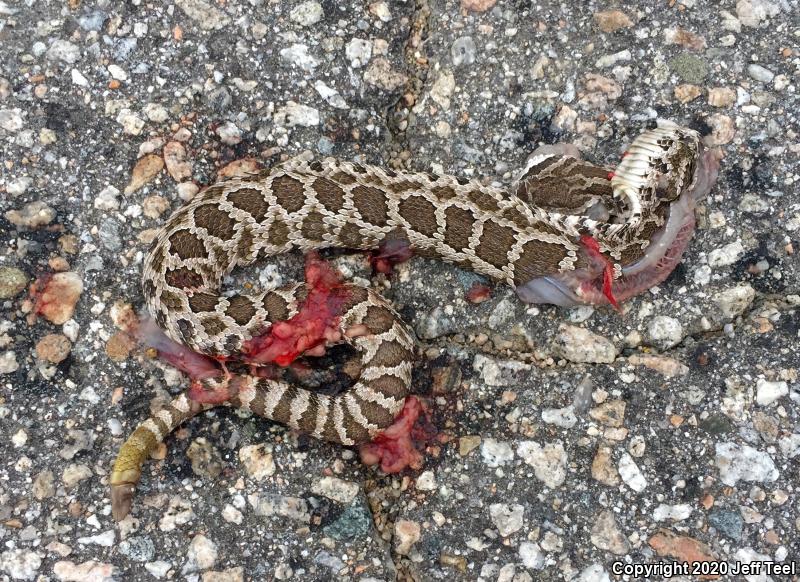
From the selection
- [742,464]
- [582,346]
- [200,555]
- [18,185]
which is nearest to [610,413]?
[582,346]

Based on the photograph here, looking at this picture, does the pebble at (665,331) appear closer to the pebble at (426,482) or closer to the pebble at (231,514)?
the pebble at (426,482)

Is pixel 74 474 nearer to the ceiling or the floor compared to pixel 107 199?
nearer to the floor

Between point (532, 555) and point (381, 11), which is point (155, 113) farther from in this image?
point (532, 555)

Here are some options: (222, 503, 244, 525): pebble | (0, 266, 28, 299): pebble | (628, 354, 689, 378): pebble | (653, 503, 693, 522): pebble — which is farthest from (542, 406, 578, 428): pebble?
(0, 266, 28, 299): pebble

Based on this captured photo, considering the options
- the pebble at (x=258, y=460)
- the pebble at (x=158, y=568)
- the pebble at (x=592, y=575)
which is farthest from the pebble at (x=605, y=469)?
the pebble at (x=158, y=568)

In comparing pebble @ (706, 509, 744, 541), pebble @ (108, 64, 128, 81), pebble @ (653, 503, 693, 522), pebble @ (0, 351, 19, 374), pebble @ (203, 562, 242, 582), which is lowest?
pebble @ (203, 562, 242, 582)

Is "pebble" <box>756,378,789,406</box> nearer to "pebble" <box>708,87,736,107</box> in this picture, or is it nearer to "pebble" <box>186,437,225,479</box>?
"pebble" <box>708,87,736,107</box>
